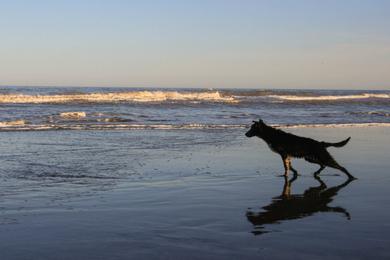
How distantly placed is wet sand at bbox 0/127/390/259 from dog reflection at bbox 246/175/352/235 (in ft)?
0.05

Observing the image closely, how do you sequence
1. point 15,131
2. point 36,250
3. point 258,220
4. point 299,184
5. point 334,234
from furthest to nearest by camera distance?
point 15,131 → point 299,184 → point 258,220 → point 334,234 → point 36,250

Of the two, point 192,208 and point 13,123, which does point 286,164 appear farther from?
point 13,123

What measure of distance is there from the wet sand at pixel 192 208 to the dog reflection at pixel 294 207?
14 millimetres

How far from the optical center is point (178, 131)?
1842cm

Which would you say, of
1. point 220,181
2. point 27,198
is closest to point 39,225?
point 27,198

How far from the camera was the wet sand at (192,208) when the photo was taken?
5035 mm

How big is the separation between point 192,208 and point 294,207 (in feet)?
4.30

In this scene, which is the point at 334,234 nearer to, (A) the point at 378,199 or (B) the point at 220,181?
(A) the point at 378,199

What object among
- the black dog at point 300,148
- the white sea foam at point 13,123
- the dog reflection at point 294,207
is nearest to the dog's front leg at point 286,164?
the black dog at point 300,148

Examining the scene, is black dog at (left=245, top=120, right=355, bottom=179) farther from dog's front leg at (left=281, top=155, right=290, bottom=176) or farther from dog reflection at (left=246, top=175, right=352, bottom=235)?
dog reflection at (left=246, top=175, right=352, bottom=235)

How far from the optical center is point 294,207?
6.95 metres

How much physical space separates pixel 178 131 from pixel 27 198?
11.3m

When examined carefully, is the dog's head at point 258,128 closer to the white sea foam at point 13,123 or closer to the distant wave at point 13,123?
the distant wave at point 13,123

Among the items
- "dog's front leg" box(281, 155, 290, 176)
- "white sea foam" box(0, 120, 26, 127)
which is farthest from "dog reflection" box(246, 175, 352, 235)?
"white sea foam" box(0, 120, 26, 127)
